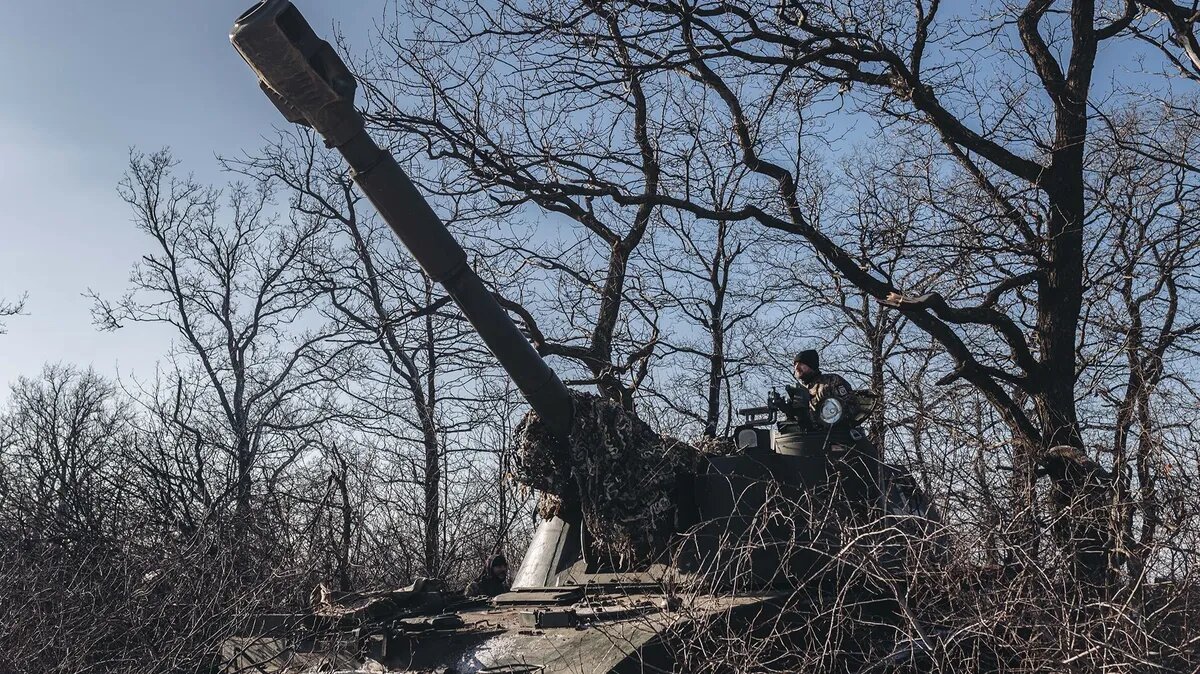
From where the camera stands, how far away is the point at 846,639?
20.7 feet

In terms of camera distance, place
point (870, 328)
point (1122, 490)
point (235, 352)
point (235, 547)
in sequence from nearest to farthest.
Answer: point (1122, 490)
point (235, 547)
point (870, 328)
point (235, 352)

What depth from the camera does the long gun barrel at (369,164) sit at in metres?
5.23

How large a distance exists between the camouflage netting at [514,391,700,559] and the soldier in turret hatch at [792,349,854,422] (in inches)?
40.0

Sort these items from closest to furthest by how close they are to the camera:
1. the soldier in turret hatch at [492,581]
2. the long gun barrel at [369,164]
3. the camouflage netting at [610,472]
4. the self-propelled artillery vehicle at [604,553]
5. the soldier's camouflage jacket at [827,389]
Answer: the long gun barrel at [369,164] < the self-propelled artillery vehicle at [604,553] < the camouflage netting at [610,472] < the soldier's camouflage jacket at [827,389] < the soldier in turret hatch at [492,581]

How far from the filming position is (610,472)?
23.9 ft

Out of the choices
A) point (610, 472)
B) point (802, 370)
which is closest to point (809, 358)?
point (802, 370)

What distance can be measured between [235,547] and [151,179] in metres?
14.0

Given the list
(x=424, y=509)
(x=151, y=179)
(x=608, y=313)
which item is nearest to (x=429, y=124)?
(x=608, y=313)

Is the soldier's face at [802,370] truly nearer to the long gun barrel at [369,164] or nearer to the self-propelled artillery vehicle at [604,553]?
the self-propelled artillery vehicle at [604,553]

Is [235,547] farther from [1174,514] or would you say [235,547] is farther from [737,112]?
[1174,514]

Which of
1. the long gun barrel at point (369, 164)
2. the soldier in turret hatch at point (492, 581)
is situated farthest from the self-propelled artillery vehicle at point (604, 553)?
the soldier in turret hatch at point (492, 581)

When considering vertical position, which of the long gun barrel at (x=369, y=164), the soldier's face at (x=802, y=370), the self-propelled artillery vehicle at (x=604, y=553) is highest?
the long gun barrel at (x=369, y=164)

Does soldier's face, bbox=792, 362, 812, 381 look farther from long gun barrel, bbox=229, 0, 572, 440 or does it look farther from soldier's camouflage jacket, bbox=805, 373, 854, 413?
long gun barrel, bbox=229, 0, 572, 440

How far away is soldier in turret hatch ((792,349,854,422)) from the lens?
25.7 ft
